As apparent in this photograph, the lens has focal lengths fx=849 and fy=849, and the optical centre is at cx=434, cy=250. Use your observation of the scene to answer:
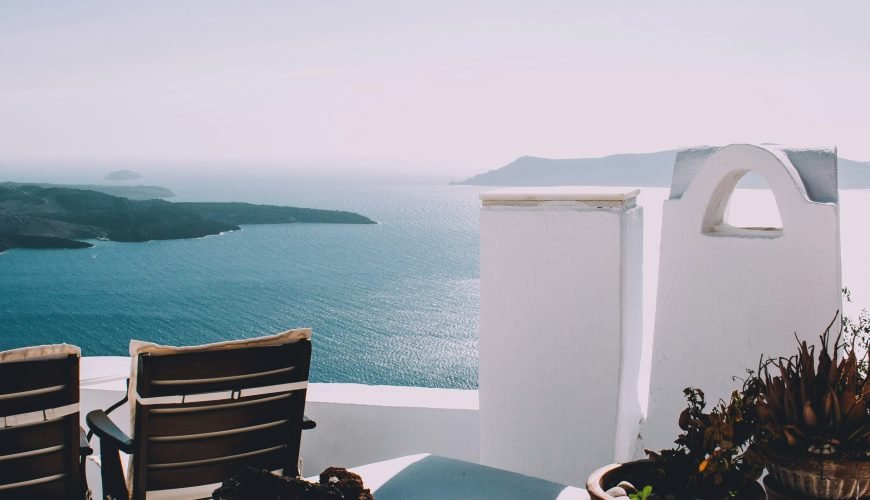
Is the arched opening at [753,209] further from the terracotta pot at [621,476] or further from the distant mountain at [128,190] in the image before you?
the distant mountain at [128,190]

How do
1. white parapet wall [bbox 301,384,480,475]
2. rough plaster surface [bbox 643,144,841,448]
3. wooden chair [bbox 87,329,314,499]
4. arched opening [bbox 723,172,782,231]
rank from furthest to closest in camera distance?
white parapet wall [bbox 301,384,480,475] → arched opening [bbox 723,172,782,231] → rough plaster surface [bbox 643,144,841,448] → wooden chair [bbox 87,329,314,499]

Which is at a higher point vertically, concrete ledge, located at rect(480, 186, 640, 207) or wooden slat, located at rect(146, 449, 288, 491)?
concrete ledge, located at rect(480, 186, 640, 207)

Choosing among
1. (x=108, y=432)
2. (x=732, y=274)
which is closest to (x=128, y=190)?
(x=108, y=432)

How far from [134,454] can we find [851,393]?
1.61 m

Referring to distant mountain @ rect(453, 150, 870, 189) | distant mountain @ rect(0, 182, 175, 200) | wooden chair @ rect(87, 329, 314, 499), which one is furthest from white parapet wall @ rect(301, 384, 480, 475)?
distant mountain @ rect(0, 182, 175, 200)

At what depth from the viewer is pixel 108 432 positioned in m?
2.17

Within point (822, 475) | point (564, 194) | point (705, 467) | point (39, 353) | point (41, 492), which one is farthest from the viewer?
point (564, 194)

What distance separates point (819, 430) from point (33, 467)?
5.78ft

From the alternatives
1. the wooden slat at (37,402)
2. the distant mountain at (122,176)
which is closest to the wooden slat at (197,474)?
the wooden slat at (37,402)

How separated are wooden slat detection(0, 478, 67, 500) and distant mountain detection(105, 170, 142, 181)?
51663mm

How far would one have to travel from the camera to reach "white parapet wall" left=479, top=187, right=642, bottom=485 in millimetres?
A: 2471

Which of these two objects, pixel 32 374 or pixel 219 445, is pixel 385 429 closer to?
pixel 219 445

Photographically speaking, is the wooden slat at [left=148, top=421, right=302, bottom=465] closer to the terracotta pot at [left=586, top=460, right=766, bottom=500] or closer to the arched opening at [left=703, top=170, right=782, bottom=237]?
the terracotta pot at [left=586, top=460, right=766, bottom=500]

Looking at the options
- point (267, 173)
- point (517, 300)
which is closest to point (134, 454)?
point (517, 300)
